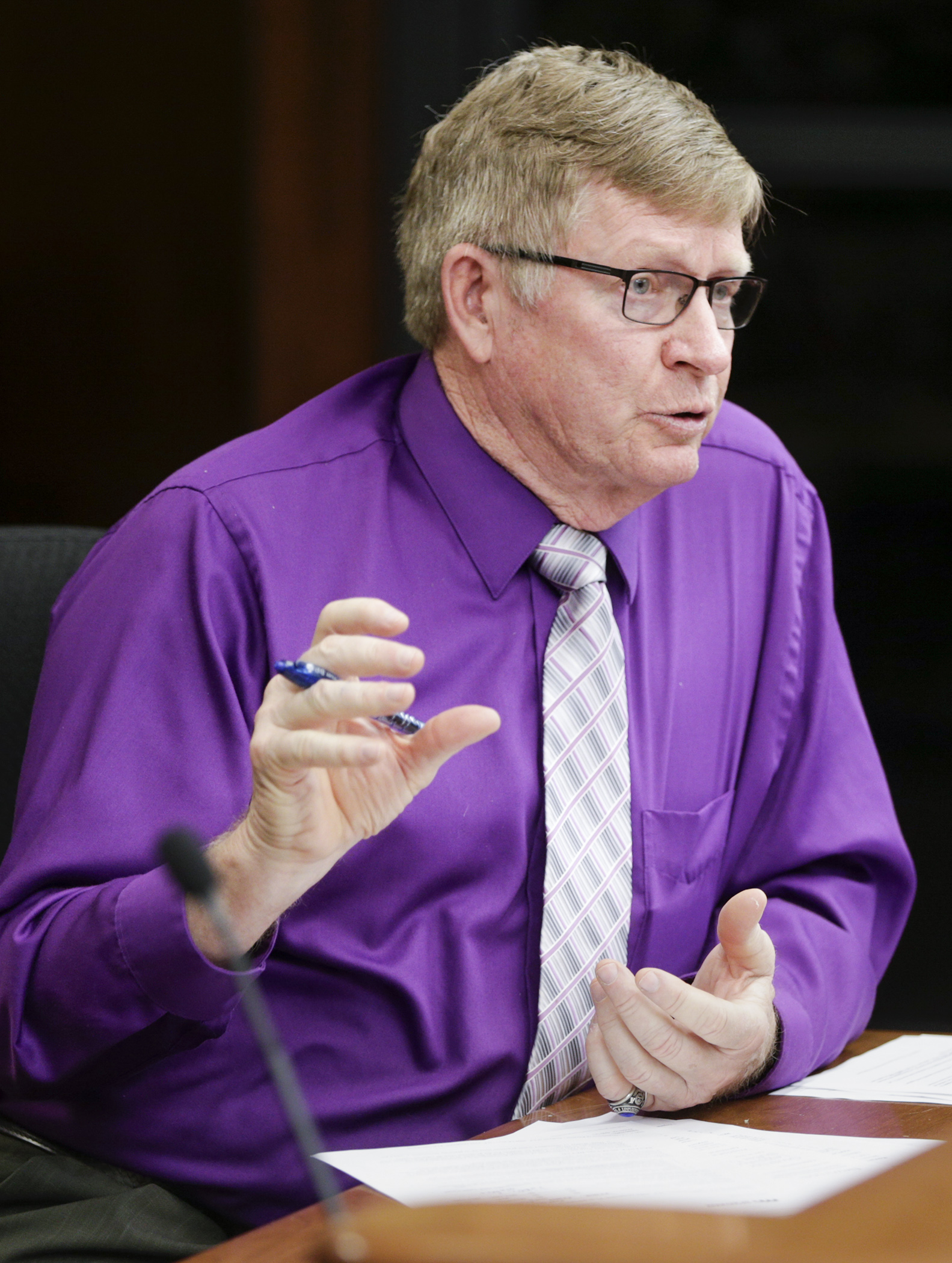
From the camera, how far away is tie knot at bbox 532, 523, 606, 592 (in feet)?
4.15

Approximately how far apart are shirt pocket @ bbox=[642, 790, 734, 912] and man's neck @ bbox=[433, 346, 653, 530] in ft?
0.92

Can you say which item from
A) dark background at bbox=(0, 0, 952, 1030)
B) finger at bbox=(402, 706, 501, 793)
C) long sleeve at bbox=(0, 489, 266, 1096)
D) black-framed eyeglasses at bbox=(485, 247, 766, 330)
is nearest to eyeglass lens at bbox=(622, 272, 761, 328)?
black-framed eyeglasses at bbox=(485, 247, 766, 330)

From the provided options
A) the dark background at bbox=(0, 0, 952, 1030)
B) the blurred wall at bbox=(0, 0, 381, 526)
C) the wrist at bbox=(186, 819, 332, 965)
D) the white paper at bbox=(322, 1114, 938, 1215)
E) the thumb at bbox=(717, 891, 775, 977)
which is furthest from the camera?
the blurred wall at bbox=(0, 0, 381, 526)

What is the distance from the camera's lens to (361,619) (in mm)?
818

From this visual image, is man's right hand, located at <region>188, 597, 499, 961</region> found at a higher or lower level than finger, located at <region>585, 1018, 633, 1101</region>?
higher

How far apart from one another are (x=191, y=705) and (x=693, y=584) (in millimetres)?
536

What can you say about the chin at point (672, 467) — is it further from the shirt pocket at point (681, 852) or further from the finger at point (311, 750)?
the finger at point (311, 750)

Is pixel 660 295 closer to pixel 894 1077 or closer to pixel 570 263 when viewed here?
pixel 570 263

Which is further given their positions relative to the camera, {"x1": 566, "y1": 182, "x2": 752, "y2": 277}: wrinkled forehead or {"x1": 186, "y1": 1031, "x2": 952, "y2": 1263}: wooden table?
{"x1": 566, "y1": 182, "x2": 752, "y2": 277}: wrinkled forehead

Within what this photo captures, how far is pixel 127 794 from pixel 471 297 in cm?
57

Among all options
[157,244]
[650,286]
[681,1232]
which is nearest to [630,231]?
[650,286]

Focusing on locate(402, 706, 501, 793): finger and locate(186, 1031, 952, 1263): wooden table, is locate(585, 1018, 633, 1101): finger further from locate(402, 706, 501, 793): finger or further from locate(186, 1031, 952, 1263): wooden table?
locate(186, 1031, 952, 1263): wooden table

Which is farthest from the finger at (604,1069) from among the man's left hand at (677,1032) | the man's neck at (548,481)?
the man's neck at (548,481)

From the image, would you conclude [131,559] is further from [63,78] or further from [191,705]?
[63,78]
